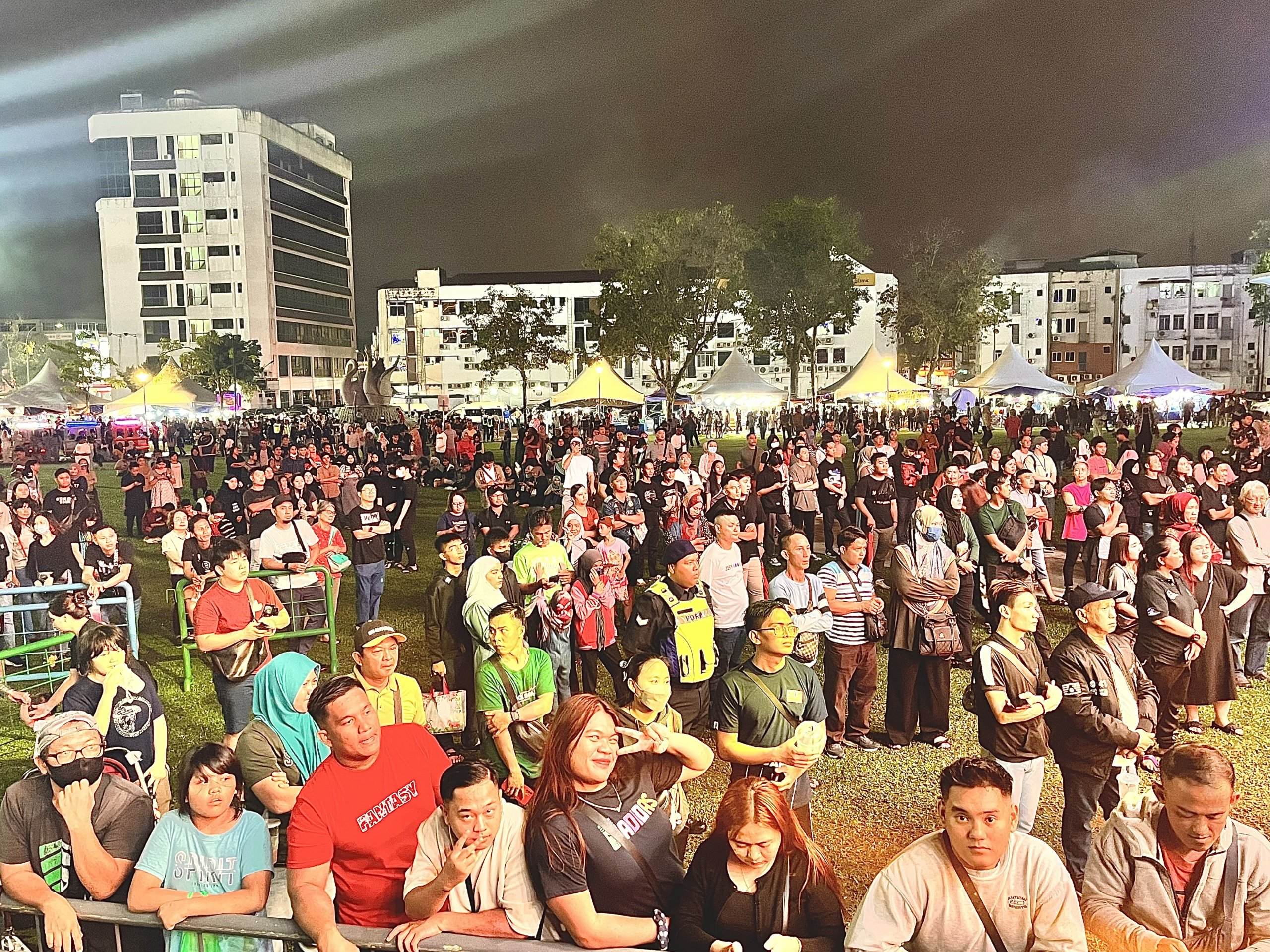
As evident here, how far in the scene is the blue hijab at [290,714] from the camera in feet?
14.0

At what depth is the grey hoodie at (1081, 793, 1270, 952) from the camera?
287cm

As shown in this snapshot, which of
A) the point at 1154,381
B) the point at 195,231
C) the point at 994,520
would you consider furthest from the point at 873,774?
the point at 195,231

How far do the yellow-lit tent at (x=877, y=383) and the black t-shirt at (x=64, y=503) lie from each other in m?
21.8

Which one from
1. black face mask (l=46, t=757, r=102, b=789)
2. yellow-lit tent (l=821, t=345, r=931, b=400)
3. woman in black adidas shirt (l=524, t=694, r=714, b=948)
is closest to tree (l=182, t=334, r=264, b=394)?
yellow-lit tent (l=821, t=345, r=931, b=400)

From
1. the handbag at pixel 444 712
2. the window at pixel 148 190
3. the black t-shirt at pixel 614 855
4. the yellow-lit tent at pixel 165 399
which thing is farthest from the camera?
the window at pixel 148 190

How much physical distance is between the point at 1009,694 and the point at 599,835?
2239 mm

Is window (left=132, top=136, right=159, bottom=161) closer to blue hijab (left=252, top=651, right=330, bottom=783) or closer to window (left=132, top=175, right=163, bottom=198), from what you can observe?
window (left=132, top=175, right=163, bottom=198)

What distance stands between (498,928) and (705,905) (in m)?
0.64

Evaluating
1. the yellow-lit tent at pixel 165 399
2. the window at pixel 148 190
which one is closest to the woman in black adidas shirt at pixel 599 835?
the yellow-lit tent at pixel 165 399

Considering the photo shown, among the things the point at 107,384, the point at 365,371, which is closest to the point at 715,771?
the point at 365,371

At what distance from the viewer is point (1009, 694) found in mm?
4387

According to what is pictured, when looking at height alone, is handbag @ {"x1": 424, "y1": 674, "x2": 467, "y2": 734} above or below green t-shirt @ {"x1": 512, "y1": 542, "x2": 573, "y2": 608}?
below

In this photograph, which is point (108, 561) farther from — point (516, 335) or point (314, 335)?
point (314, 335)

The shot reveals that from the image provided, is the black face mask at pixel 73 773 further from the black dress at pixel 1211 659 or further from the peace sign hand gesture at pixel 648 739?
the black dress at pixel 1211 659
